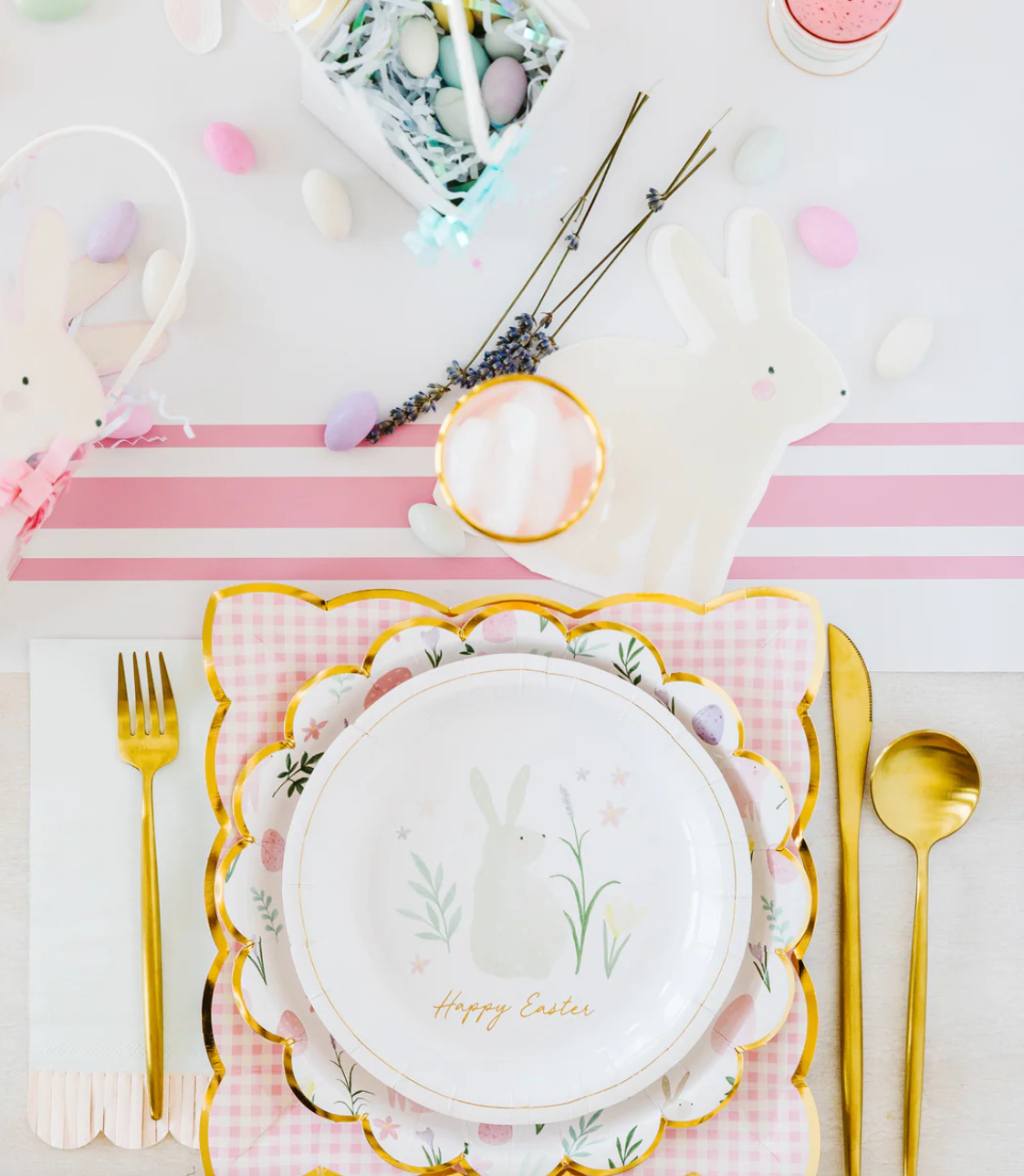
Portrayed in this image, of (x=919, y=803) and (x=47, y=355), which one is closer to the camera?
(x=47, y=355)

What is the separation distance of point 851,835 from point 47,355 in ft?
2.92

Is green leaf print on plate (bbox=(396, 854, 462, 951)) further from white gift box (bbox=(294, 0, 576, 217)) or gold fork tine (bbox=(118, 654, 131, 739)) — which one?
white gift box (bbox=(294, 0, 576, 217))

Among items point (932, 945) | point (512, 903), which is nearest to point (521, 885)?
point (512, 903)

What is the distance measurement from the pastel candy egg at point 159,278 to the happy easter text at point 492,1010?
725 mm

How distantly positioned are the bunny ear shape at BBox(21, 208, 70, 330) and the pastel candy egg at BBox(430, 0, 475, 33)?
1.28 ft

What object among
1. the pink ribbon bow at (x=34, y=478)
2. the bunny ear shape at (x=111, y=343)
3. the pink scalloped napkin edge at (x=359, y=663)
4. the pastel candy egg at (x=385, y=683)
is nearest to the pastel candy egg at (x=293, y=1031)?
the pink scalloped napkin edge at (x=359, y=663)

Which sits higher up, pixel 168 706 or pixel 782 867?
pixel 168 706

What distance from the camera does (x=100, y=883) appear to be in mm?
871

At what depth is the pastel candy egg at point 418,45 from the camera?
78 cm

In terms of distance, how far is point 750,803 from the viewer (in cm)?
80

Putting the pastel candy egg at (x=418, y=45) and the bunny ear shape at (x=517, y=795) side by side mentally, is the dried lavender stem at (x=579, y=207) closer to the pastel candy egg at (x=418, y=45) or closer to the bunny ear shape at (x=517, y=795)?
the pastel candy egg at (x=418, y=45)

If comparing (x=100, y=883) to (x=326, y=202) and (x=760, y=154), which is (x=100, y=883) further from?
(x=760, y=154)

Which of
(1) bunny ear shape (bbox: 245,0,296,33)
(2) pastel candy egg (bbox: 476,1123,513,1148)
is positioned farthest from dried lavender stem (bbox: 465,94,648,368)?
(2) pastel candy egg (bbox: 476,1123,513,1148)

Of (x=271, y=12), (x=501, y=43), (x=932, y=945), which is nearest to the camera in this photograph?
(x=271, y=12)
